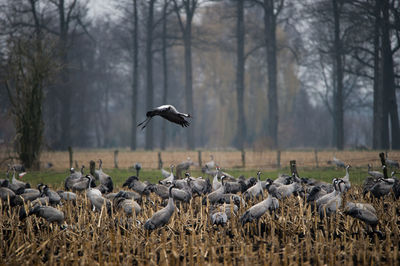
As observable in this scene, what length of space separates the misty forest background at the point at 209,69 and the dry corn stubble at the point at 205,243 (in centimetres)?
1415

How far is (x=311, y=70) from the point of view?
48.2 meters

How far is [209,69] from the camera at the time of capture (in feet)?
162

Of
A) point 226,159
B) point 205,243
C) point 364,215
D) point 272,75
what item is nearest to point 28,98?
point 226,159

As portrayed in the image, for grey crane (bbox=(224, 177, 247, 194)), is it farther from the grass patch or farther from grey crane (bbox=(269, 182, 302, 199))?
the grass patch

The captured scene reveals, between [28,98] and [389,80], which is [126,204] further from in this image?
[389,80]

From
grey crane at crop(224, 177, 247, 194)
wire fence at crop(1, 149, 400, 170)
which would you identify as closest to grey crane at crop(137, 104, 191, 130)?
grey crane at crop(224, 177, 247, 194)

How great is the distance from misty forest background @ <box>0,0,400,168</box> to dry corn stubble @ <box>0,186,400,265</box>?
14154 mm

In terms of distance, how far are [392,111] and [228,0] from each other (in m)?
19.3

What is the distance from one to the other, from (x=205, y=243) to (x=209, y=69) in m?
43.2

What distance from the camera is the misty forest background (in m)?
25.5

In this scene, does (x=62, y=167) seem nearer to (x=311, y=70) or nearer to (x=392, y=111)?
(x=392, y=111)

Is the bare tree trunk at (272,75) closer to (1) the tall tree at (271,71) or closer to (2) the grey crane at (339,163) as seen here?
(1) the tall tree at (271,71)

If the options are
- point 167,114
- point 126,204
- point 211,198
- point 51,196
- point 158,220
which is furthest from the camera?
point 211,198

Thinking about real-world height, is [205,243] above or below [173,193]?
below
